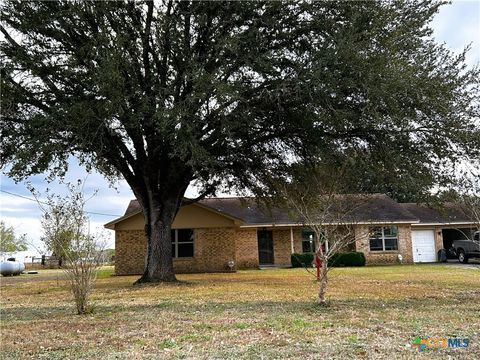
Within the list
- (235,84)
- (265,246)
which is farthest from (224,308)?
(265,246)

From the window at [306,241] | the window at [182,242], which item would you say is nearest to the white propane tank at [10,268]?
the window at [182,242]

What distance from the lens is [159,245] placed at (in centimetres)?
1694

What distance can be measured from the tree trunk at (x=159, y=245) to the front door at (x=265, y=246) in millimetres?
11809

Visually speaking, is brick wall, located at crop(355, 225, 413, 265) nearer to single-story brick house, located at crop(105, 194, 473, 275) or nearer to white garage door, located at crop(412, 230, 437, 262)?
single-story brick house, located at crop(105, 194, 473, 275)

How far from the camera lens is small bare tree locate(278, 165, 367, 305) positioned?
965 centimetres

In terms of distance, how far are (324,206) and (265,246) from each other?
1803 cm

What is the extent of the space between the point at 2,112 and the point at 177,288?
24.4 ft

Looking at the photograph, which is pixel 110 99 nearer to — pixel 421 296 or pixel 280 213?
pixel 421 296

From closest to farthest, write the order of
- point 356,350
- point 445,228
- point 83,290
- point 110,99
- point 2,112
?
point 356,350, point 83,290, point 110,99, point 2,112, point 445,228

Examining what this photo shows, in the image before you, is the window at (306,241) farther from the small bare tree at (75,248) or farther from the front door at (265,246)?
the small bare tree at (75,248)

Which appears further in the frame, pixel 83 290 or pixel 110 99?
pixel 110 99

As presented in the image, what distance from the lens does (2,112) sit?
13.8m

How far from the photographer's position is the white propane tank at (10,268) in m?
29.6

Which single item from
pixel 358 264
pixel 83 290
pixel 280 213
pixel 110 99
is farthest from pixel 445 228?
pixel 83 290
